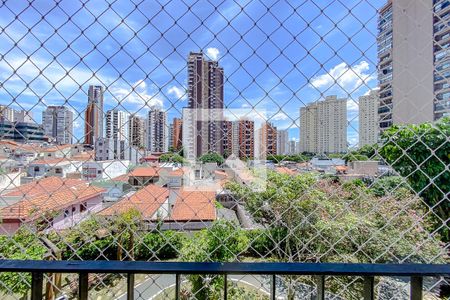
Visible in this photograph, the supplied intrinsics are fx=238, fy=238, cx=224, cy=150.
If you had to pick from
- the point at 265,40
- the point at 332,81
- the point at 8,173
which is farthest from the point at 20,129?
the point at 332,81

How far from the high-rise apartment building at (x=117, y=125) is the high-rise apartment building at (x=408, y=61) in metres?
0.80

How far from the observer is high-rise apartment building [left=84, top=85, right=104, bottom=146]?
2.45ft

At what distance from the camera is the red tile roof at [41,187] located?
0.77 meters

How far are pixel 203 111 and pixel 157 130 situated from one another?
16cm

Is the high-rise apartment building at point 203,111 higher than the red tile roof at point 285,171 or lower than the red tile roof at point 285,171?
higher

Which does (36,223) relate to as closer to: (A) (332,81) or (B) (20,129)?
(B) (20,129)

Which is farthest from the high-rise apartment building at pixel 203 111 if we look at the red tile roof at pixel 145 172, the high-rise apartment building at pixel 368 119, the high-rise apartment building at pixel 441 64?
the high-rise apartment building at pixel 441 64


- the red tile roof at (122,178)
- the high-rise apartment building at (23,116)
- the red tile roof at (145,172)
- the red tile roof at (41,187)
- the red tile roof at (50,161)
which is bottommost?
the red tile roof at (41,187)

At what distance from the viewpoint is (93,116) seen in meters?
0.76

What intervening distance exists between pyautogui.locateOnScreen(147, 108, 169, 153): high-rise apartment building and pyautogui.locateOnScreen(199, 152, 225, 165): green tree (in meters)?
0.13

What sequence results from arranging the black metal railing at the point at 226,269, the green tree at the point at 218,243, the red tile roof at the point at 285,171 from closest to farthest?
the black metal railing at the point at 226,269 → the red tile roof at the point at 285,171 → the green tree at the point at 218,243

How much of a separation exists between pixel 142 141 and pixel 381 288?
4.28ft

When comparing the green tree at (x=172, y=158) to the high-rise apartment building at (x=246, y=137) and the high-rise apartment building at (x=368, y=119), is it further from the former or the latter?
the high-rise apartment building at (x=368, y=119)

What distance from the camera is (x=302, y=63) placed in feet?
2.47
